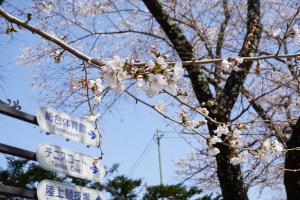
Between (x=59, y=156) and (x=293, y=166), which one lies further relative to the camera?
(x=293, y=166)

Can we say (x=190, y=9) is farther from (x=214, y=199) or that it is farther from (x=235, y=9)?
(x=214, y=199)

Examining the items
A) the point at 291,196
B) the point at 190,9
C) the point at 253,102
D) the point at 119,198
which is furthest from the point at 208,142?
the point at 119,198

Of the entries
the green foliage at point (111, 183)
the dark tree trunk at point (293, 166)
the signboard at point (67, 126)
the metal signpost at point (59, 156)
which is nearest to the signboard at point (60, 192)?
the metal signpost at point (59, 156)

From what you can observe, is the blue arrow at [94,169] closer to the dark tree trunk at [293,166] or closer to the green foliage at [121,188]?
the dark tree trunk at [293,166]

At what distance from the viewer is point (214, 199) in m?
9.01

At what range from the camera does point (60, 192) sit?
2.95m

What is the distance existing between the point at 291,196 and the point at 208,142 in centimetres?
220

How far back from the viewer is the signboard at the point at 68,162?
292cm

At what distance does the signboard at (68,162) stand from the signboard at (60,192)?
9cm

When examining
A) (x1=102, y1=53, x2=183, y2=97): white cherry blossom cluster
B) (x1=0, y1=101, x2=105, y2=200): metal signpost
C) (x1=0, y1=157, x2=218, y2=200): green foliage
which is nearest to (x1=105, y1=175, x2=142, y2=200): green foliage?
(x1=0, y1=157, x2=218, y2=200): green foliage

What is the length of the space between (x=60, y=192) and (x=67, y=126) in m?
0.47

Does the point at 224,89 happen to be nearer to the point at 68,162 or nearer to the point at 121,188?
the point at 68,162

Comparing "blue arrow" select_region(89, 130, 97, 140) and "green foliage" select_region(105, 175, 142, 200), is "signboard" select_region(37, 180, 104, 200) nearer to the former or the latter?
"blue arrow" select_region(89, 130, 97, 140)

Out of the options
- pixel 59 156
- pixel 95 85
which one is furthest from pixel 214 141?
pixel 59 156
